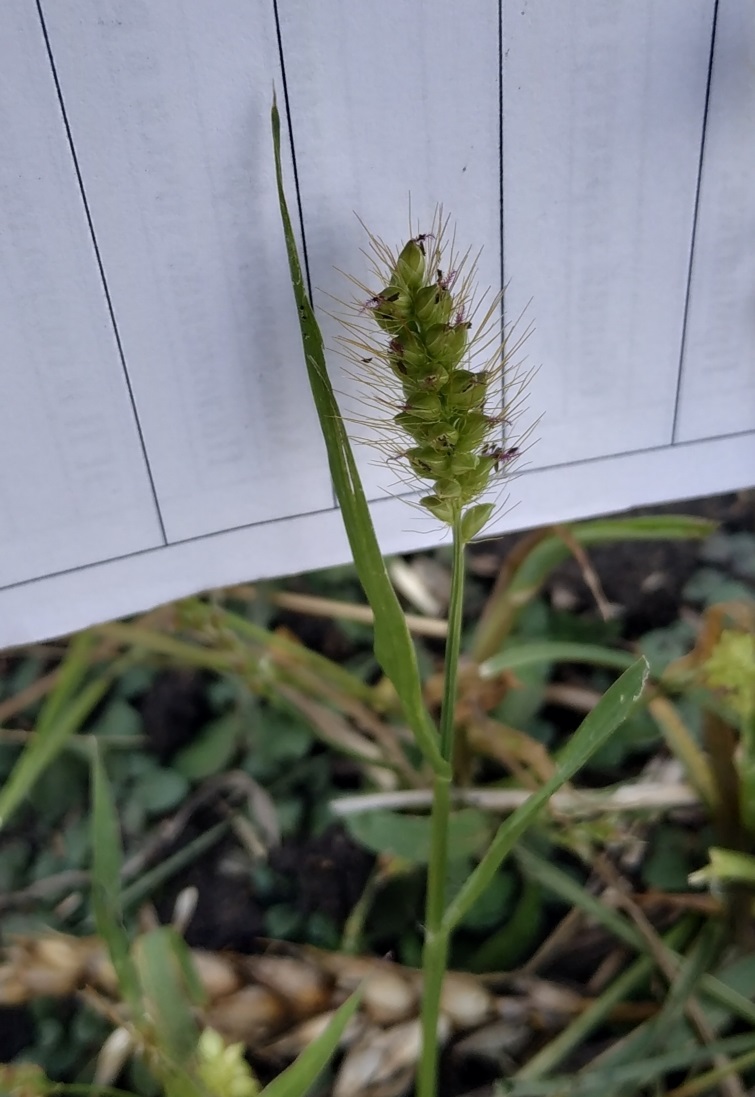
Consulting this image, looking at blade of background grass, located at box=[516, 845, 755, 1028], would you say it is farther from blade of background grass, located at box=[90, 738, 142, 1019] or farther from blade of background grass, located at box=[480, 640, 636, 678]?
blade of background grass, located at box=[90, 738, 142, 1019]

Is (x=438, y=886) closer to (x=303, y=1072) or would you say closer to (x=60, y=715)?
(x=303, y=1072)

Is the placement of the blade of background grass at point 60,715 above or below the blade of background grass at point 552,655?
below

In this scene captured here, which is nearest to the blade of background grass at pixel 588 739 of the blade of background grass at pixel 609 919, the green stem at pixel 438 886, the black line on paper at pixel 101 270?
the green stem at pixel 438 886

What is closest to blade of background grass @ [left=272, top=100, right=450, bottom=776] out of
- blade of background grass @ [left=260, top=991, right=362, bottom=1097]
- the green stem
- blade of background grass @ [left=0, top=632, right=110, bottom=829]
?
the green stem

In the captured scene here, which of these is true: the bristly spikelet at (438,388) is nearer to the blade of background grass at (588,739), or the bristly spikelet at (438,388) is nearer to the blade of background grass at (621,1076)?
the blade of background grass at (588,739)

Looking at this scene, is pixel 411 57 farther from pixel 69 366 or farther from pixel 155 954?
pixel 155 954

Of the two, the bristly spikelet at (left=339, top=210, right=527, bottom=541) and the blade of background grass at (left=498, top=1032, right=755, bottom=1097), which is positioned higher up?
the bristly spikelet at (left=339, top=210, right=527, bottom=541)
